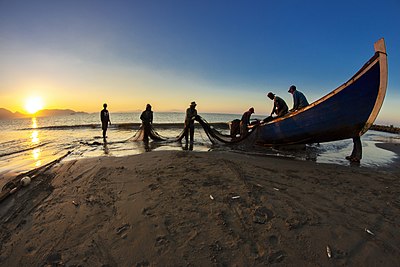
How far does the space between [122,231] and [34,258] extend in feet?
3.23

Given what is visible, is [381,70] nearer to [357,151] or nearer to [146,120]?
[357,151]

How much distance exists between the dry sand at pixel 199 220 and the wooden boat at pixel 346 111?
2.96 meters

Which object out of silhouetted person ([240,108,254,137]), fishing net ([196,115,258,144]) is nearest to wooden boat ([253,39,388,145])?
fishing net ([196,115,258,144])

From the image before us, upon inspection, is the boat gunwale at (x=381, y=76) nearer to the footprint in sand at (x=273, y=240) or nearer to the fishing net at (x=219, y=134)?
the fishing net at (x=219, y=134)

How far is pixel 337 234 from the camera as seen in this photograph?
9.37ft

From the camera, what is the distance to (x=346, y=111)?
7.26 meters

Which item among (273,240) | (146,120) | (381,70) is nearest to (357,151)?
(381,70)

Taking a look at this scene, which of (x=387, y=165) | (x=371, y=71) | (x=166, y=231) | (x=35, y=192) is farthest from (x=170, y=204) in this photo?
(x=387, y=165)

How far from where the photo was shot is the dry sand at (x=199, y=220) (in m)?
2.50

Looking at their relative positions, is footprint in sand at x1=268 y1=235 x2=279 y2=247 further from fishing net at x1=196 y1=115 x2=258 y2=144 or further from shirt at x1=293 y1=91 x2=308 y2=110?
fishing net at x1=196 y1=115 x2=258 y2=144

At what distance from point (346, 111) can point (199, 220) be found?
267 inches

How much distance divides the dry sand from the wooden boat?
2961 millimetres

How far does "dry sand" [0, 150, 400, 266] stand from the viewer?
2.50 metres

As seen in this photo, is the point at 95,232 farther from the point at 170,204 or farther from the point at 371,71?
the point at 371,71
